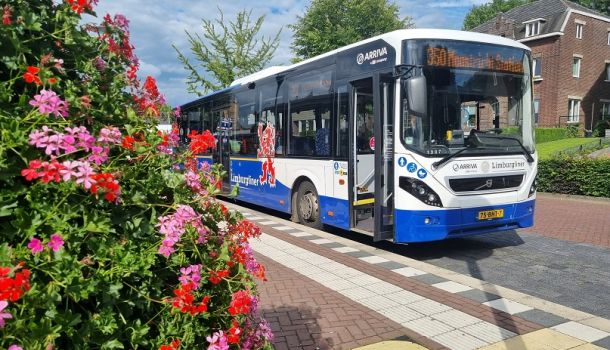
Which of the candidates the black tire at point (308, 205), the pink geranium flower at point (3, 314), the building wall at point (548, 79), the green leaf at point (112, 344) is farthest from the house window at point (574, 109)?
the pink geranium flower at point (3, 314)

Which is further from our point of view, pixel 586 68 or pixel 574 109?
pixel 586 68

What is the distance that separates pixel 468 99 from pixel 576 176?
9.85 metres

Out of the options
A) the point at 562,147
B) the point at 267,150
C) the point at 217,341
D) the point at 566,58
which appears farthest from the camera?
the point at 566,58

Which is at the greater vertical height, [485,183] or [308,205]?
[485,183]

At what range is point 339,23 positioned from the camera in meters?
42.4

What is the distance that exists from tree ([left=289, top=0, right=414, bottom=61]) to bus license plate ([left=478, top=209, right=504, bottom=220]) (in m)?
34.7

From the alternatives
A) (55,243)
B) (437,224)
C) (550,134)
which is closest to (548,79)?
(550,134)

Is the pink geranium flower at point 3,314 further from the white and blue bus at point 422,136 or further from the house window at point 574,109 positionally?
the house window at point 574,109

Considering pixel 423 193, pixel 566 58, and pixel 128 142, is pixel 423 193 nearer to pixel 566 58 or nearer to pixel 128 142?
pixel 128 142

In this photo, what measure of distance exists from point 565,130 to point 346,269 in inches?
1238

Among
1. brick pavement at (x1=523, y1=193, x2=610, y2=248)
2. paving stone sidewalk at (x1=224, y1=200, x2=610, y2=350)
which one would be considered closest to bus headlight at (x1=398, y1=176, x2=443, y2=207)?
paving stone sidewalk at (x1=224, y1=200, x2=610, y2=350)

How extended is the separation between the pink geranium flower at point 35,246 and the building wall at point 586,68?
3837cm

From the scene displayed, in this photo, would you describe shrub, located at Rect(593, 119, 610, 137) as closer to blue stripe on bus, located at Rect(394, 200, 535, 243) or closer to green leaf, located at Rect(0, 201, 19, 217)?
Result: blue stripe on bus, located at Rect(394, 200, 535, 243)

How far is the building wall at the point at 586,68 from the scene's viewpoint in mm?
34281
